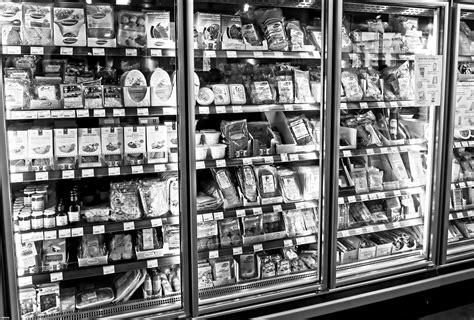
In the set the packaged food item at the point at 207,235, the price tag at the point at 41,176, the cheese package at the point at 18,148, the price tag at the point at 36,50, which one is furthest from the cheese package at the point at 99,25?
the packaged food item at the point at 207,235

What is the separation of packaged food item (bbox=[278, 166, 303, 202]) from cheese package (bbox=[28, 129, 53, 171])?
142cm

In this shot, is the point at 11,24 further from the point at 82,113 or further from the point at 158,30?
the point at 158,30

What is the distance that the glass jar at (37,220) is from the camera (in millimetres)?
2352

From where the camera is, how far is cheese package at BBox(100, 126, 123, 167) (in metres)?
2.49

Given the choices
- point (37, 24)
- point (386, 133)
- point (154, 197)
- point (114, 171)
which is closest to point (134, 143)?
point (114, 171)

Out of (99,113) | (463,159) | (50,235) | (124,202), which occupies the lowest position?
(50,235)

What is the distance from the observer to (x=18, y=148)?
233 centimetres

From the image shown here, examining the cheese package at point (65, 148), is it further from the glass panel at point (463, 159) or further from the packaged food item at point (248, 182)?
the glass panel at point (463, 159)

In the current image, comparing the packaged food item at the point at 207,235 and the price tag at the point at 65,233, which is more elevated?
the price tag at the point at 65,233

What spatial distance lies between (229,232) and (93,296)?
35.0 inches

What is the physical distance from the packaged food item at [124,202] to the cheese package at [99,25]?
0.80 meters

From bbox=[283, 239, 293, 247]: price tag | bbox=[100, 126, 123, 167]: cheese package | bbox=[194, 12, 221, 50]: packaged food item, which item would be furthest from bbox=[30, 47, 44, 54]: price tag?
bbox=[283, 239, 293, 247]: price tag

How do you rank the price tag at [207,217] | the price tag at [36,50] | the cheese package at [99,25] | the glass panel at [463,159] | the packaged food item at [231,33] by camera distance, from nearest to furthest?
1. the price tag at [36,50]
2. the cheese package at [99,25]
3. the price tag at [207,217]
4. the packaged food item at [231,33]
5. the glass panel at [463,159]

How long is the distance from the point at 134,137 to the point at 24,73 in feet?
2.19
